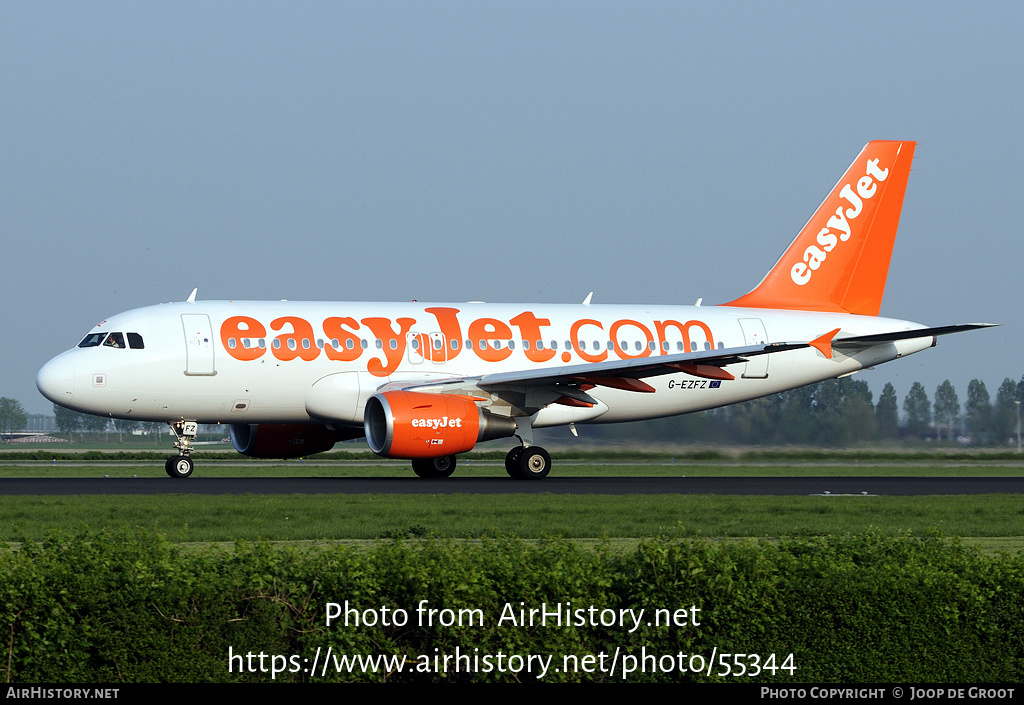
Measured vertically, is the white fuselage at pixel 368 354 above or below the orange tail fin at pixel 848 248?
below

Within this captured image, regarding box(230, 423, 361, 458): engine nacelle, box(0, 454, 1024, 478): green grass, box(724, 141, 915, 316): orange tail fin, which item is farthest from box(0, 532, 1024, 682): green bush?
box(724, 141, 915, 316): orange tail fin

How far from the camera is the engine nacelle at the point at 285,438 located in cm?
3019

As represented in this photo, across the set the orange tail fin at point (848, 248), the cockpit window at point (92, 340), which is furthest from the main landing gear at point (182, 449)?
the orange tail fin at point (848, 248)

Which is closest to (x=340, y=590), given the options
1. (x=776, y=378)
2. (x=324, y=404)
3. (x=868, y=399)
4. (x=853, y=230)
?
(x=324, y=404)

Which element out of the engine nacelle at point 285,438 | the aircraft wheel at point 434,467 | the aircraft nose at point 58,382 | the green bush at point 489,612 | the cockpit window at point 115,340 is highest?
the cockpit window at point 115,340

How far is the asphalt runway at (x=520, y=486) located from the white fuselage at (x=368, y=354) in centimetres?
180

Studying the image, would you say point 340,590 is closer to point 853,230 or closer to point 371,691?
point 371,691

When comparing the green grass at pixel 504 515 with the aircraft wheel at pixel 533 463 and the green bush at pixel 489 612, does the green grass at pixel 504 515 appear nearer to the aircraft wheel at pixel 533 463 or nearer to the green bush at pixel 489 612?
the green bush at pixel 489 612

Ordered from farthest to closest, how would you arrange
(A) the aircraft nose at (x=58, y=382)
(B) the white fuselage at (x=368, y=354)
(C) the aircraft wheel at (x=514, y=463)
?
(C) the aircraft wheel at (x=514, y=463) < (B) the white fuselage at (x=368, y=354) < (A) the aircraft nose at (x=58, y=382)

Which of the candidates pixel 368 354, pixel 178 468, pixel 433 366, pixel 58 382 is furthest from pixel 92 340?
pixel 433 366

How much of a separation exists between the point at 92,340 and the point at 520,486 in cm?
996

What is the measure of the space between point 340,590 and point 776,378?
25.9 m

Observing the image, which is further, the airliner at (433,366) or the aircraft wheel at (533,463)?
the aircraft wheel at (533,463)

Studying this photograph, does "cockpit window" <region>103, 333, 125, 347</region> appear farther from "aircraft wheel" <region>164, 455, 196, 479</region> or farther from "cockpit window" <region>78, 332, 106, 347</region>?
"aircraft wheel" <region>164, 455, 196, 479</region>
